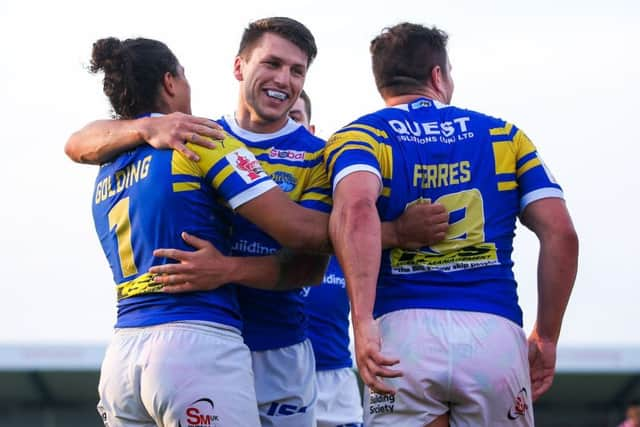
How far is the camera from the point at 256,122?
245 inches

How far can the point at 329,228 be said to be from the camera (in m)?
5.46

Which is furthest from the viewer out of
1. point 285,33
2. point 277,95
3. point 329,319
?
point 329,319

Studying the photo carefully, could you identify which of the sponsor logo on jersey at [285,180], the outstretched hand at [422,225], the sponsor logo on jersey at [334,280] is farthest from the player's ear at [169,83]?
the sponsor logo on jersey at [334,280]

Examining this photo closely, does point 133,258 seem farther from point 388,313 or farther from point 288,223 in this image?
point 388,313

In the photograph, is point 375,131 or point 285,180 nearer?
point 375,131

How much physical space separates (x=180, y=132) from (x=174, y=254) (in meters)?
0.56

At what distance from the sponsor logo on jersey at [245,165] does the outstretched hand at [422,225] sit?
0.69 metres

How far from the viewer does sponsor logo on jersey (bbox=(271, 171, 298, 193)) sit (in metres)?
5.91

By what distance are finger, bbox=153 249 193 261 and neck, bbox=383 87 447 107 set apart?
1.46 metres

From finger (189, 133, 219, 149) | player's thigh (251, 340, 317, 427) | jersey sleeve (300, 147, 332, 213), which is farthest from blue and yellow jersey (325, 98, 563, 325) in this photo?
player's thigh (251, 340, 317, 427)

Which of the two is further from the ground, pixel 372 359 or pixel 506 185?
pixel 506 185

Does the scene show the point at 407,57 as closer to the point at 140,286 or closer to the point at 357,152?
the point at 357,152

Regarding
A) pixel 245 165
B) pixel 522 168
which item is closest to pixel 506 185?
pixel 522 168

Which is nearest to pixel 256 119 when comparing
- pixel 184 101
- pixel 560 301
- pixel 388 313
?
pixel 184 101
